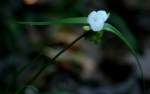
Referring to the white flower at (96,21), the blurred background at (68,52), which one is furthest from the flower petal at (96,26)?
the blurred background at (68,52)

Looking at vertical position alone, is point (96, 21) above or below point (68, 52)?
above

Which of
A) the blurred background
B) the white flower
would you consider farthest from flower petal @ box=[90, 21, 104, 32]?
the blurred background

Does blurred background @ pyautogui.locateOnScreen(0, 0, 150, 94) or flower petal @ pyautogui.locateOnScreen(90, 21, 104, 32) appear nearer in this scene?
flower petal @ pyautogui.locateOnScreen(90, 21, 104, 32)

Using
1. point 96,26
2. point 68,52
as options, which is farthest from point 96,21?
point 68,52

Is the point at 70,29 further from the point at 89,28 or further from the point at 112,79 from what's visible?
the point at 89,28

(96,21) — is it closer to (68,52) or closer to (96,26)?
(96,26)

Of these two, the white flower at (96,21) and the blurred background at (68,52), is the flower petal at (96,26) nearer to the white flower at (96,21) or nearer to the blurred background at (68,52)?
the white flower at (96,21)

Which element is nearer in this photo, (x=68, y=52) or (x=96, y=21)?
(x=96, y=21)

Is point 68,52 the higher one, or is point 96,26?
point 96,26

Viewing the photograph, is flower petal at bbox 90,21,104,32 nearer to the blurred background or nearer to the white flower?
the white flower
